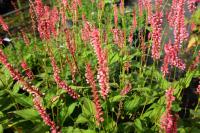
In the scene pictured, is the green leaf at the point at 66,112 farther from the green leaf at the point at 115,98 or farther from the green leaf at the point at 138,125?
the green leaf at the point at 138,125

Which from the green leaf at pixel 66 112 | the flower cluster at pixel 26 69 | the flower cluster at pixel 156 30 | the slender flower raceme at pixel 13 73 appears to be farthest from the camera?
the green leaf at pixel 66 112

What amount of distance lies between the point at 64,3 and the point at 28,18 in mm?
6944

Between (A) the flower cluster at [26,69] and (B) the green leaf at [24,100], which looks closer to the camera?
(A) the flower cluster at [26,69]

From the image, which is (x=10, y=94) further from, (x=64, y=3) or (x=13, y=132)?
(x=64, y=3)

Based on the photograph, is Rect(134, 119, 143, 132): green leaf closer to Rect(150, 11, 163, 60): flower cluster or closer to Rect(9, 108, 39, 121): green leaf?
→ Rect(150, 11, 163, 60): flower cluster

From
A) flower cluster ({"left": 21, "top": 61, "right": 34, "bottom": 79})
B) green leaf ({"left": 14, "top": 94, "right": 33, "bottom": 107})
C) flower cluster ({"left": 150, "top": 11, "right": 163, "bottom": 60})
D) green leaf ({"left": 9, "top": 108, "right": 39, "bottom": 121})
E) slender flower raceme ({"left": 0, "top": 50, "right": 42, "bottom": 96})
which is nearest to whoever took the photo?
slender flower raceme ({"left": 0, "top": 50, "right": 42, "bottom": 96})

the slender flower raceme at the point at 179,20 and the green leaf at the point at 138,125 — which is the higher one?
the slender flower raceme at the point at 179,20

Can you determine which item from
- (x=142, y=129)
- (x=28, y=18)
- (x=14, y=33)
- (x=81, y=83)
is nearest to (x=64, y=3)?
(x=81, y=83)

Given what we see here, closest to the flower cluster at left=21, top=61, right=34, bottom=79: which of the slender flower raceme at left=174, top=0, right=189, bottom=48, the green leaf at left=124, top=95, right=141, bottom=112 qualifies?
the green leaf at left=124, top=95, right=141, bottom=112

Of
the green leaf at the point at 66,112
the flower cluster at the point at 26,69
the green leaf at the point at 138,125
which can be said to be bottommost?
the green leaf at the point at 138,125

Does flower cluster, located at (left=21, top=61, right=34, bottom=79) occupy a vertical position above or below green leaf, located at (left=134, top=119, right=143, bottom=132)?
above

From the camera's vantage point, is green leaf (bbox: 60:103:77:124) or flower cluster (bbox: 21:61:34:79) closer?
flower cluster (bbox: 21:61:34:79)

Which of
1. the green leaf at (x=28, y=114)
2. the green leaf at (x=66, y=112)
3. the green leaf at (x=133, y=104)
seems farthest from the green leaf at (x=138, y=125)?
the green leaf at (x=28, y=114)

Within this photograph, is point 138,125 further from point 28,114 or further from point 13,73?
point 13,73
